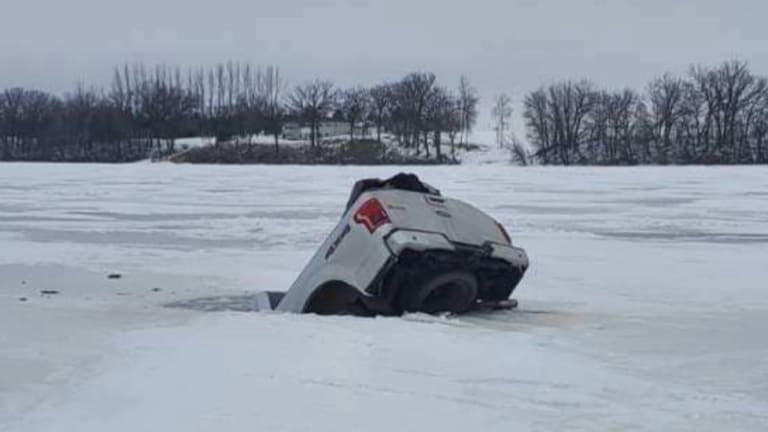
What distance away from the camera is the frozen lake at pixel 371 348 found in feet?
13.2

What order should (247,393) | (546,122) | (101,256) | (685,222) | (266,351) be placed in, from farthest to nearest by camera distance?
(546,122), (685,222), (101,256), (266,351), (247,393)

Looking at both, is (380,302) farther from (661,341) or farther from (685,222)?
(685,222)

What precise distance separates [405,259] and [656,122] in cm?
8500

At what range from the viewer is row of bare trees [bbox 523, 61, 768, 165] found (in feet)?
264

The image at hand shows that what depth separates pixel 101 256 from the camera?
10719 mm

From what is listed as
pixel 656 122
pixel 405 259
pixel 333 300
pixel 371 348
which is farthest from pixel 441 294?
A: pixel 656 122

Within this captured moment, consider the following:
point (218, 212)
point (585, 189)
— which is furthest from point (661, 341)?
point (585, 189)

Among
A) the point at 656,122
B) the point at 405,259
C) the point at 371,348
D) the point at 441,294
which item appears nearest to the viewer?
the point at 371,348

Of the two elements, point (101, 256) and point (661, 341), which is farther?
point (101, 256)

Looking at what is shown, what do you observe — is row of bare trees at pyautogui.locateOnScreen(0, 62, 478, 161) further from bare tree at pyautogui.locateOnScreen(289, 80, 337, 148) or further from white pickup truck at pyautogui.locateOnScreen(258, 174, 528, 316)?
white pickup truck at pyautogui.locateOnScreen(258, 174, 528, 316)

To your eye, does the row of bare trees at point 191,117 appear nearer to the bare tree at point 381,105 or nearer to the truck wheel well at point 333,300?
the bare tree at point 381,105

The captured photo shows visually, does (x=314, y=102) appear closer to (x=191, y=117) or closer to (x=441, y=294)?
(x=191, y=117)

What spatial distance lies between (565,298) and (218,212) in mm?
11200

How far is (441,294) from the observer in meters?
6.55
